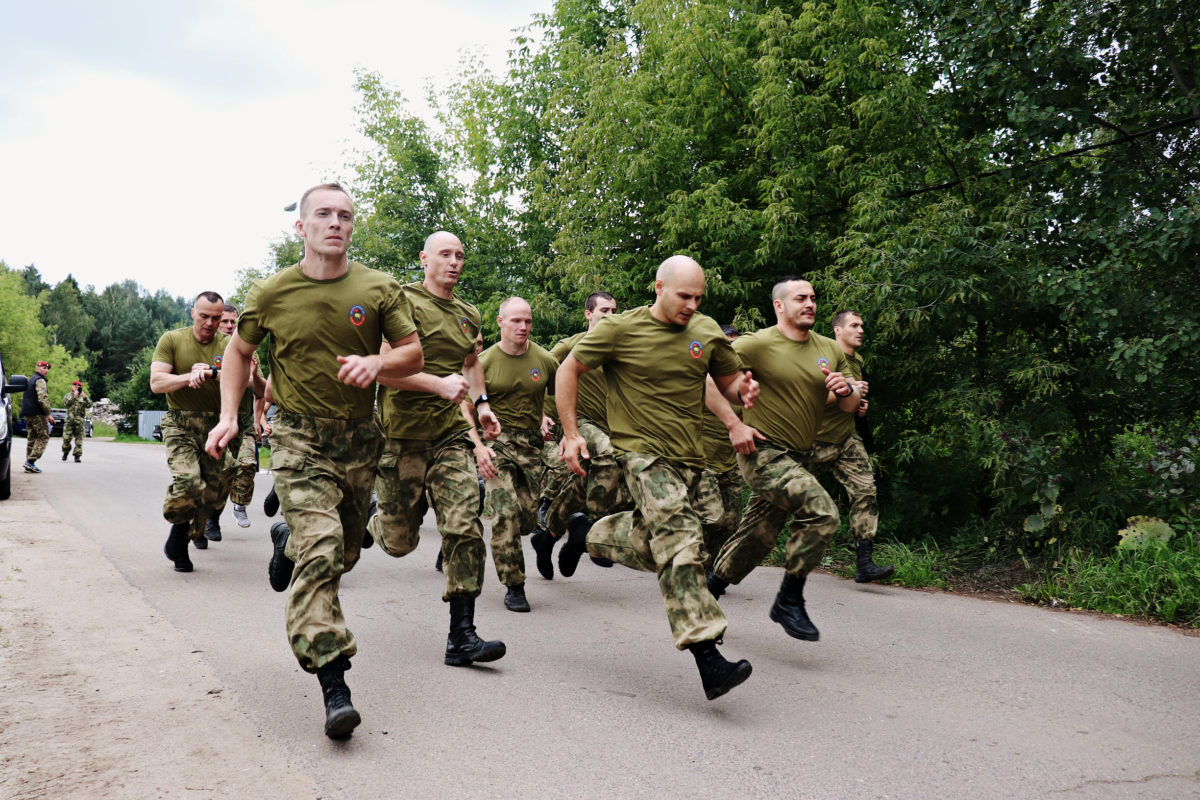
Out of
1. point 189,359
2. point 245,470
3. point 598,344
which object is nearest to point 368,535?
point 189,359

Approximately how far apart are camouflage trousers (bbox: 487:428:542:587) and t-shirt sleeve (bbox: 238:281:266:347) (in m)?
2.21

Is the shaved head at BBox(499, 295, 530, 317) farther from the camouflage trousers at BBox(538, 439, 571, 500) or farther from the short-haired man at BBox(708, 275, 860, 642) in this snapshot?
the short-haired man at BBox(708, 275, 860, 642)

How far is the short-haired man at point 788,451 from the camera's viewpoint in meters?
5.22

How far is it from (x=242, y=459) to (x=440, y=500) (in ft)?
16.6

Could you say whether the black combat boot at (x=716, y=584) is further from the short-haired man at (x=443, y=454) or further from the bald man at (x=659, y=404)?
the short-haired man at (x=443, y=454)

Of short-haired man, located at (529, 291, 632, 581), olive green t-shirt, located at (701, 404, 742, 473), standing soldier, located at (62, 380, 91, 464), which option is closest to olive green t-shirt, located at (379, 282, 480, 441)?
short-haired man, located at (529, 291, 632, 581)

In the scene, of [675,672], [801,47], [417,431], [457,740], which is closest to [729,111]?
[801,47]

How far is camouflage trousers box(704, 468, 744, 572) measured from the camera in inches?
213

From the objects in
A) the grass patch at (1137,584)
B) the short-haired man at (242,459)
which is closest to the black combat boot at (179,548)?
the short-haired man at (242,459)

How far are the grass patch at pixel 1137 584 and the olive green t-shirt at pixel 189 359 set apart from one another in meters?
6.62

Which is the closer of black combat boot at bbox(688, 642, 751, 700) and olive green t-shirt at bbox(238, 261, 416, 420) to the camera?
black combat boot at bbox(688, 642, 751, 700)

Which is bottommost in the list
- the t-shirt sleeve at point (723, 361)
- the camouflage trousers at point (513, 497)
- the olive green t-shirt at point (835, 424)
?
the camouflage trousers at point (513, 497)

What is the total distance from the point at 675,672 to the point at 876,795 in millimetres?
1677

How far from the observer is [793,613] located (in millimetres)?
5258
